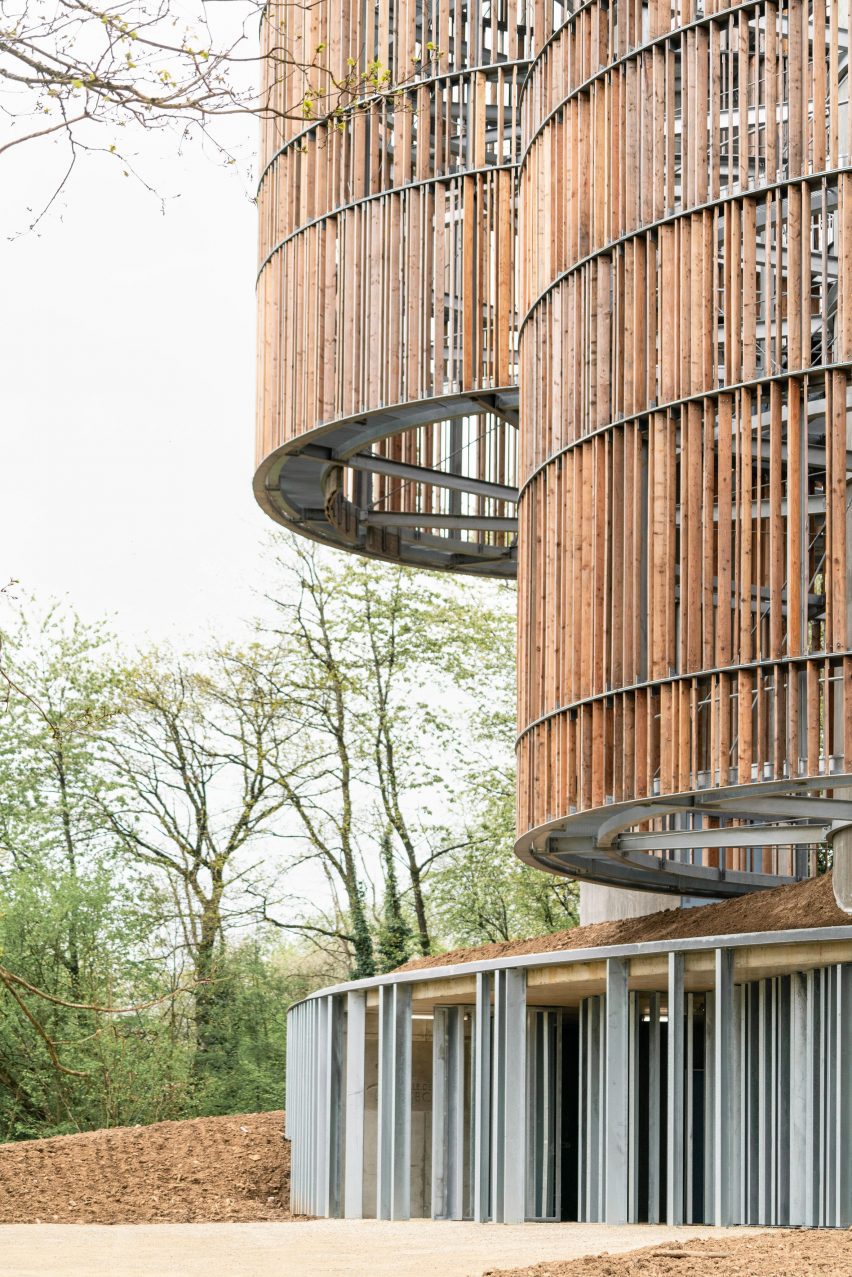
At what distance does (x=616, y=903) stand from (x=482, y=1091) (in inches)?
268

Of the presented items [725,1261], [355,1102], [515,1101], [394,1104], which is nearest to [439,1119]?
[394,1104]

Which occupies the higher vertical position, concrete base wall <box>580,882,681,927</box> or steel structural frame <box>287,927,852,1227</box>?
concrete base wall <box>580,882,681,927</box>

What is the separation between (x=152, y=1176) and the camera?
17.6m

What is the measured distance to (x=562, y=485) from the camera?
1251 cm

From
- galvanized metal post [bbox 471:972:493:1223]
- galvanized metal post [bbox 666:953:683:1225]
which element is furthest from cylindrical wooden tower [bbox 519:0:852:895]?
galvanized metal post [bbox 471:972:493:1223]

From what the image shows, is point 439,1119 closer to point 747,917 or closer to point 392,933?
point 747,917

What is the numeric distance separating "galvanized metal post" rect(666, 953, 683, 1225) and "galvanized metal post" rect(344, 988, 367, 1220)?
4489 mm

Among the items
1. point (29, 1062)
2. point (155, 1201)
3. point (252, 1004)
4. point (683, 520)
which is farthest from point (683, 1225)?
point (252, 1004)

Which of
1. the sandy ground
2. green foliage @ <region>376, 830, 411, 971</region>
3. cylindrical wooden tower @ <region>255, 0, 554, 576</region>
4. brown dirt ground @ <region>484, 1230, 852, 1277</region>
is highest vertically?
cylindrical wooden tower @ <region>255, 0, 554, 576</region>

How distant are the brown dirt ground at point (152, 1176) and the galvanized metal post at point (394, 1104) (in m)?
2.13

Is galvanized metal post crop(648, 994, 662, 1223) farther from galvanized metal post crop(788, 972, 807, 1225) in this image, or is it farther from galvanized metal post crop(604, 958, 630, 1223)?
galvanized metal post crop(788, 972, 807, 1225)

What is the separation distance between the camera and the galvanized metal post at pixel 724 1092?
11.3 metres

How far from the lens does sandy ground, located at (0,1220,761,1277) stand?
9391 millimetres

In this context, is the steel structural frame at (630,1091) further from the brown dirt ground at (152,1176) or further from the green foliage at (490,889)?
the green foliage at (490,889)
